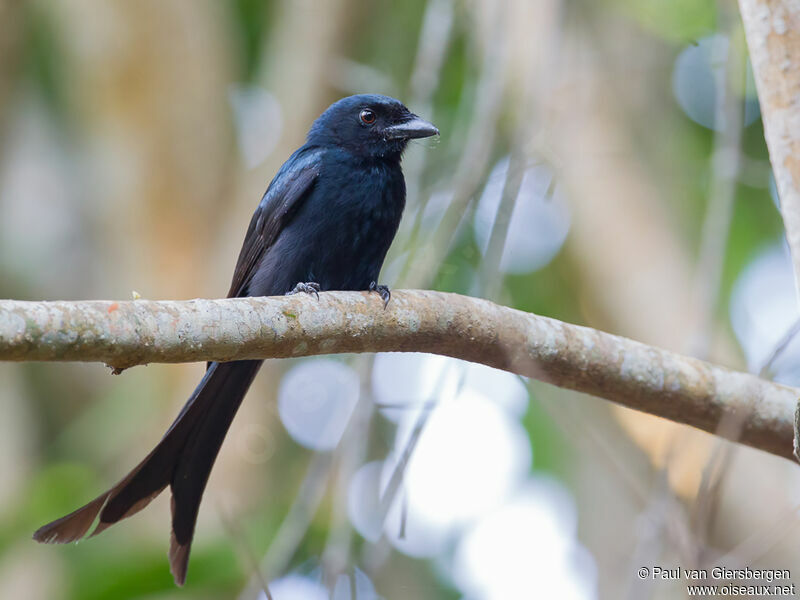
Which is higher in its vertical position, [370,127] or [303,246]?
[370,127]

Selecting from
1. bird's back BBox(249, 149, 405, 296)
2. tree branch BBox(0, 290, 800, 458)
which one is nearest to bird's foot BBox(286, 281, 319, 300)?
bird's back BBox(249, 149, 405, 296)

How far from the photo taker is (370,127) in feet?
13.1

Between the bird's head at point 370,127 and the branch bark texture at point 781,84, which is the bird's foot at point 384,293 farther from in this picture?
the branch bark texture at point 781,84

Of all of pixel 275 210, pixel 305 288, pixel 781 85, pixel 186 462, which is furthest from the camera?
pixel 275 210

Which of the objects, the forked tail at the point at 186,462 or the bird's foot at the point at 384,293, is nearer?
the bird's foot at the point at 384,293

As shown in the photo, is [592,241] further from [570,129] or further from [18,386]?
[18,386]

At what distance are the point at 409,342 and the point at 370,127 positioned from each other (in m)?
1.54

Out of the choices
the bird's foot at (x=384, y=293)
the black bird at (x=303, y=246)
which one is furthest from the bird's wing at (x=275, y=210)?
the bird's foot at (x=384, y=293)

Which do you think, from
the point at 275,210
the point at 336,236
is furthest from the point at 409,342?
the point at 275,210

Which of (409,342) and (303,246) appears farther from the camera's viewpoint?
(303,246)

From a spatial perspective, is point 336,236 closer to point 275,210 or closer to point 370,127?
point 275,210

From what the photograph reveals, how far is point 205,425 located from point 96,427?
2606 millimetres

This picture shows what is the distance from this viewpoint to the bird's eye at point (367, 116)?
13.3 ft

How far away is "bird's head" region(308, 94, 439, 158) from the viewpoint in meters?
3.91
